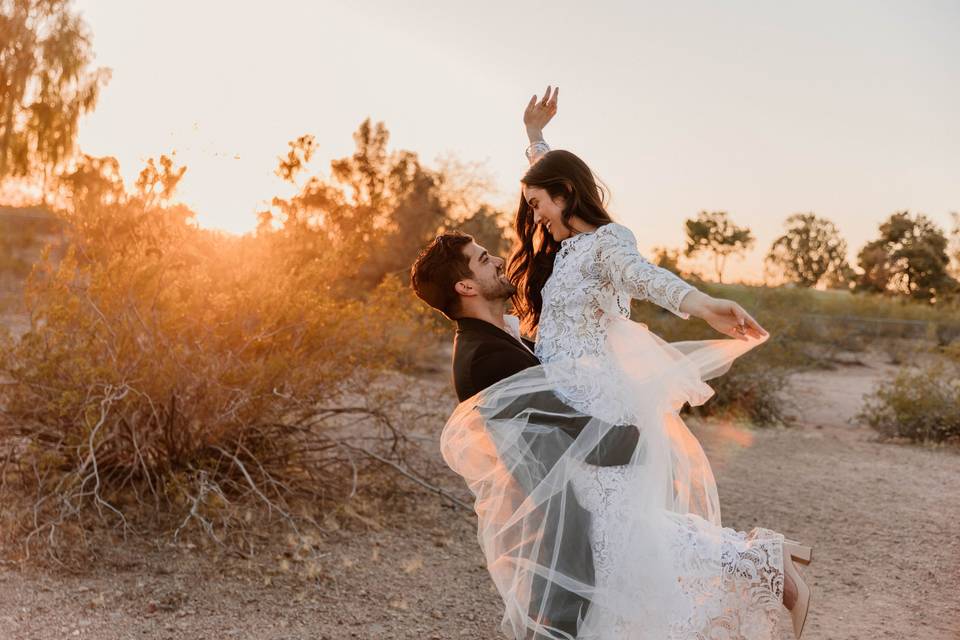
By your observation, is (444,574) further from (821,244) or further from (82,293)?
(821,244)

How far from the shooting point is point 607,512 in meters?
2.84

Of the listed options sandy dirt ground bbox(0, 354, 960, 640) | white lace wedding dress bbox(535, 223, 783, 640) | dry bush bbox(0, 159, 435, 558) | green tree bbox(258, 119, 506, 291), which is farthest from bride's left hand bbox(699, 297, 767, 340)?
green tree bbox(258, 119, 506, 291)

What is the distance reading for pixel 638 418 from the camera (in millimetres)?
2920

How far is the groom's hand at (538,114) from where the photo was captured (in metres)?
3.86

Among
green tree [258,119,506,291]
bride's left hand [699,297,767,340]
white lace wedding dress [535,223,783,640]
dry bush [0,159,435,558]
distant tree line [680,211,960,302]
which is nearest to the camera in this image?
bride's left hand [699,297,767,340]

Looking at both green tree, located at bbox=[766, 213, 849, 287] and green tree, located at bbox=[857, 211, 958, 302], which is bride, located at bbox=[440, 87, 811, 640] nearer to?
green tree, located at bbox=[857, 211, 958, 302]

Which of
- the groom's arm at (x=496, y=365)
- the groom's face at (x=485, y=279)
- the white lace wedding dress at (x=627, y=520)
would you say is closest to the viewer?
the white lace wedding dress at (x=627, y=520)

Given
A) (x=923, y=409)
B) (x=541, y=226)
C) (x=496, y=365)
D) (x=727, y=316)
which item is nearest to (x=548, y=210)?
(x=541, y=226)

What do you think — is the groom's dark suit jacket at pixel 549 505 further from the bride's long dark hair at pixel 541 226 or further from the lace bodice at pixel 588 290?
the bride's long dark hair at pixel 541 226

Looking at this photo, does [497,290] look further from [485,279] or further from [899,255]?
[899,255]

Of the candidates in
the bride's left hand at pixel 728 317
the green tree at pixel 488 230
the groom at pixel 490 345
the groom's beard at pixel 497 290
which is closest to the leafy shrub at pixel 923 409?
the green tree at pixel 488 230

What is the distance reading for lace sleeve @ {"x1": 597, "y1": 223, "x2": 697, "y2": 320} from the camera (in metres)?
2.67

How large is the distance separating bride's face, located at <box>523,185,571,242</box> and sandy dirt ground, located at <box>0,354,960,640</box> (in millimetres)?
2061

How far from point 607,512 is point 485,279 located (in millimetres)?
898
